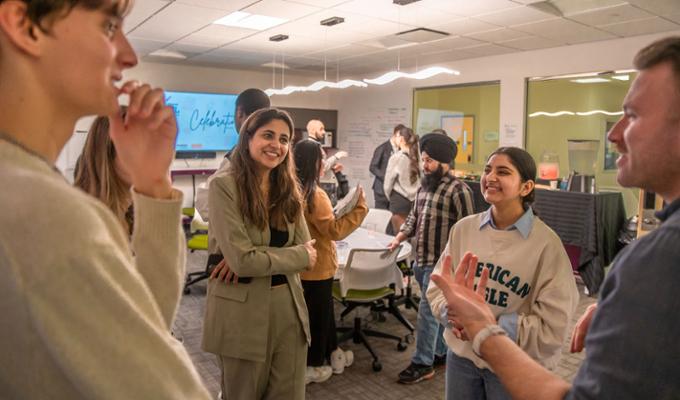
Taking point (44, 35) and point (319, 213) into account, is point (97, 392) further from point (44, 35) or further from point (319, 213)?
point (319, 213)

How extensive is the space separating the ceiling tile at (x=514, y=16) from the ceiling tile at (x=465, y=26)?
105mm

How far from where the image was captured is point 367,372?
3480 millimetres

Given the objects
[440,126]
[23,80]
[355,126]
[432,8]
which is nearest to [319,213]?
[23,80]

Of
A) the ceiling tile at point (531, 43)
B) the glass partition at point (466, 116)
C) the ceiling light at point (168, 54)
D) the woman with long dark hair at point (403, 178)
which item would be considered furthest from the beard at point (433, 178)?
the ceiling light at point (168, 54)

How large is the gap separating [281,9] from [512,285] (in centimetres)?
377

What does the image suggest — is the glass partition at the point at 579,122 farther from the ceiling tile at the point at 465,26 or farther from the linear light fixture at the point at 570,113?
the ceiling tile at the point at 465,26

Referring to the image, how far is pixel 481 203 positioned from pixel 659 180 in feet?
16.1

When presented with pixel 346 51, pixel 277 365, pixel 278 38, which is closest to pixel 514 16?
pixel 346 51

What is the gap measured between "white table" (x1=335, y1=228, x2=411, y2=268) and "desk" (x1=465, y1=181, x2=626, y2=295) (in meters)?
1.70

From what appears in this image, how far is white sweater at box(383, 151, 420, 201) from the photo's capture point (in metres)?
5.76

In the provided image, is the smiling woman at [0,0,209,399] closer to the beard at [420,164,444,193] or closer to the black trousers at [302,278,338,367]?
the black trousers at [302,278,338,367]

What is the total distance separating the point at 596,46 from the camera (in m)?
6.08

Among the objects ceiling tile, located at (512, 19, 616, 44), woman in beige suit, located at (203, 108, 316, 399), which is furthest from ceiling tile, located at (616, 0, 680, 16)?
woman in beige suit, located at (203, 108, 316, 399)

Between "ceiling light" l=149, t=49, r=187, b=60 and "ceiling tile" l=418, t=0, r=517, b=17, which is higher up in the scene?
"ceiling light" l=149, t=49, r=187, b=60
